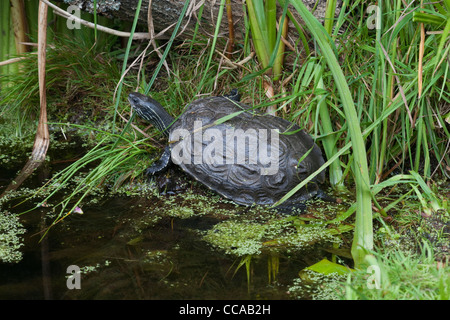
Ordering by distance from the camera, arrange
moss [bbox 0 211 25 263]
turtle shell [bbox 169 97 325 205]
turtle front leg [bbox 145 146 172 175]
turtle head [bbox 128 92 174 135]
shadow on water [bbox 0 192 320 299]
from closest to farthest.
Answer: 1. shadow on water [bbox 0 192 320 299]
2. moss [bbox 0 211 25 263]
3. turtle shell [bbox 169 97 325 205]
4. turtle front leg [bbox 145 146 172 175]
5. turtle head [bbox 128 92 174 135]

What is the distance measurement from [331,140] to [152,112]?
42.0 inches

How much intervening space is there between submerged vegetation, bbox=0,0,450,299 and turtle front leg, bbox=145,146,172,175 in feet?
0.25

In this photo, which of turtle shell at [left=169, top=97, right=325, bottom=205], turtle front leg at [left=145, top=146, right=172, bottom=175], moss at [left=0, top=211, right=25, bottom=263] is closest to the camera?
moss at [left=0, top=211, right=25, bottom=263]

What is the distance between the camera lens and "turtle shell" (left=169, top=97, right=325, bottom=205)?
105 inches

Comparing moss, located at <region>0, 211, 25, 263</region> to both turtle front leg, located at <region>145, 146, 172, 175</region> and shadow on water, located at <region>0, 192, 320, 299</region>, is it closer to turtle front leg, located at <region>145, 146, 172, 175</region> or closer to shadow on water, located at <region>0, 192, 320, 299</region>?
shadow on water, located at <region>0, 192, 320, 299</region>

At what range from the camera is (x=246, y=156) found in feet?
8.93

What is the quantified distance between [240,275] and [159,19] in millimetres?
1938

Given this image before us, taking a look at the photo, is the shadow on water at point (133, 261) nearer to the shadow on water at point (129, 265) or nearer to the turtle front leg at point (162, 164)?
the shadow on water at point (129, 265)

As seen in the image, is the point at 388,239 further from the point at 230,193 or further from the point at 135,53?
the point at 135,53

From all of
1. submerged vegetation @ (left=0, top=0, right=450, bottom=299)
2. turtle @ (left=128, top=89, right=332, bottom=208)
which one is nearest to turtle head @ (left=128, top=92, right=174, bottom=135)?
submerged vegetation @ (left=0, top=0, right=450, bottom=299)

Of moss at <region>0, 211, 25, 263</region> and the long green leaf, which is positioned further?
moss at <region>0, 211, 25, 263</region>

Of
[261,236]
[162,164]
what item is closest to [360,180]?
[261,236]

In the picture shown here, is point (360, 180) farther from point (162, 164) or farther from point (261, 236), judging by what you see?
point (162, 164)

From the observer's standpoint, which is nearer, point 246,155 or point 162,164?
point 246,155
